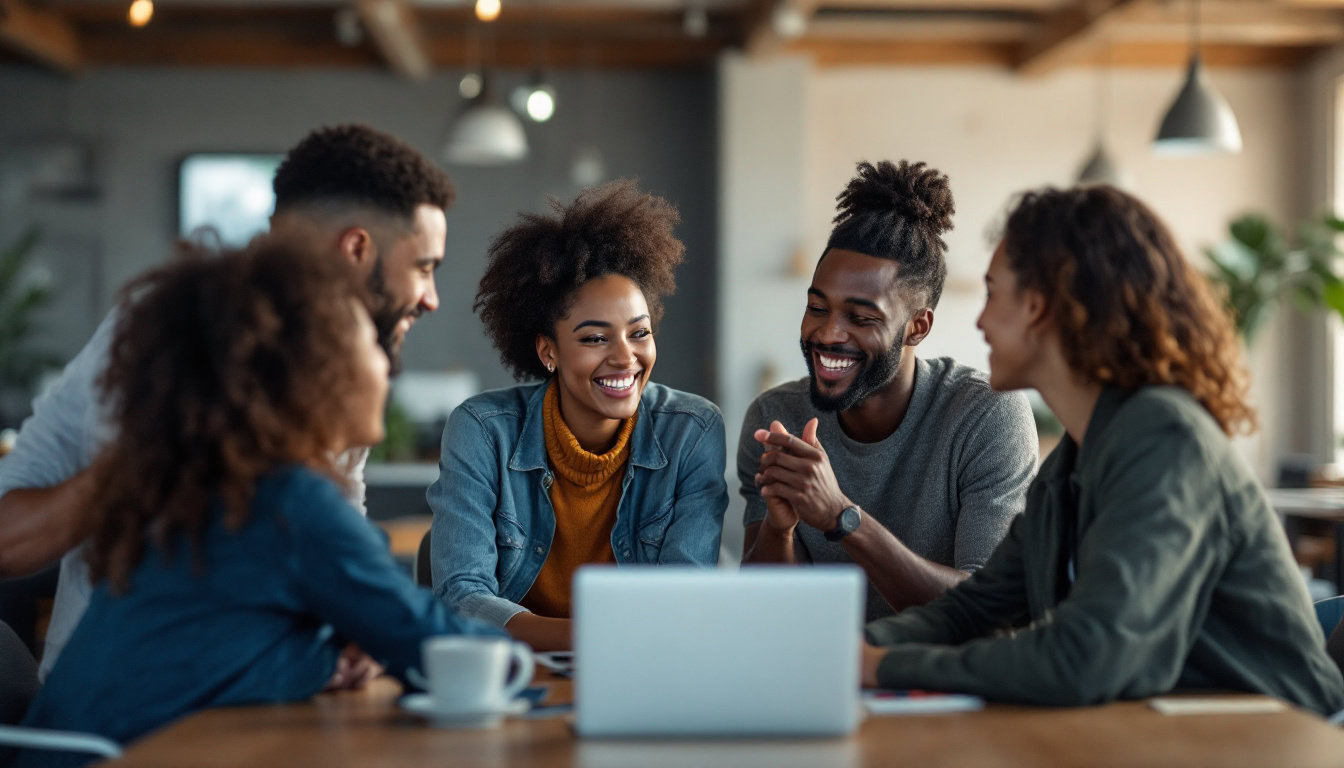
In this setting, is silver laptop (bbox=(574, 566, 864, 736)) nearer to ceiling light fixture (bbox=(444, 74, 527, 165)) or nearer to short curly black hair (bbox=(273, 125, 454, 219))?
short curly black hair (bbox=(273, 125, 454, 219))

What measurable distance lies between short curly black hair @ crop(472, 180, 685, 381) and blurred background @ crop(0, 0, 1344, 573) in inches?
195

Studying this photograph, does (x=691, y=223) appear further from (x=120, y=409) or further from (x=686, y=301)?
(x=120, y=409)

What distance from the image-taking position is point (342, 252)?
2281 millimetres

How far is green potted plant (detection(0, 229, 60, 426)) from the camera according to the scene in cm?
767

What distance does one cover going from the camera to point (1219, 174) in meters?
8.05

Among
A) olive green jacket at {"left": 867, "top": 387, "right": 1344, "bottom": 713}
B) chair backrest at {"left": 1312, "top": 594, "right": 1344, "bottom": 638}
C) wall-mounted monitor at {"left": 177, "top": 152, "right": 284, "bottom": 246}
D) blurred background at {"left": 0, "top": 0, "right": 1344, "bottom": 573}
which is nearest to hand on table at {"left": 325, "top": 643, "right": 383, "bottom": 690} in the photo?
olive green jacket at {"left": 867, "top": 387, "right": 1344, "bottom": 713}

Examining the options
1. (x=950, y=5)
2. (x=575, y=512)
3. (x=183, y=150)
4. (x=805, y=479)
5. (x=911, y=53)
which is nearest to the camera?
(x=805, y=479)

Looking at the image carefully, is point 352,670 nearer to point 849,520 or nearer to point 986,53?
point 849,520

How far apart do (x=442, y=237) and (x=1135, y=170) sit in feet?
21.6

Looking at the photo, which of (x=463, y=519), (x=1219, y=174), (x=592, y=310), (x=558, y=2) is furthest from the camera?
(x=1219, y=174)

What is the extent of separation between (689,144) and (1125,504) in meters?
6.86

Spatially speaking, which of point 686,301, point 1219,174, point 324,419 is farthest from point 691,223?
point 324,419

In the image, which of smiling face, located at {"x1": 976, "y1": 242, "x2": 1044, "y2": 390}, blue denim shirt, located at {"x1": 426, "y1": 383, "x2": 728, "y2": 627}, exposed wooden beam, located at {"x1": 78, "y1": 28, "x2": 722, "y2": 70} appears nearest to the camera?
smiling face, located at {"x1": 976, "y1": 242, "x2": 1044, "y2": 390}

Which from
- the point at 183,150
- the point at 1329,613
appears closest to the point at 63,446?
the point at 1329,613
